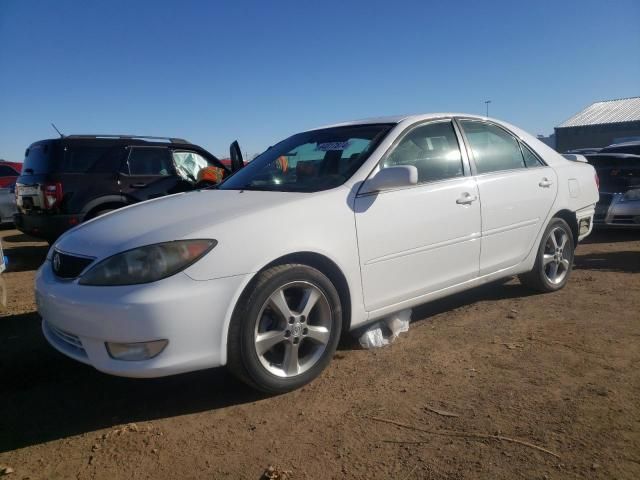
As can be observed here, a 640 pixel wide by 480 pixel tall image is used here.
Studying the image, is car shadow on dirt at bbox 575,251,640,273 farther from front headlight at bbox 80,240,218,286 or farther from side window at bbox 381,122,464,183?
→ front headlight at bbox 80,240,218,286

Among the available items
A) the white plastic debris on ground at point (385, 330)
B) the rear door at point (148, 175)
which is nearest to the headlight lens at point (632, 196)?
the white plastic debris on ground at point (385, 330)

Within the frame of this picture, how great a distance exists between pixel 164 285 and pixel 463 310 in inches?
105

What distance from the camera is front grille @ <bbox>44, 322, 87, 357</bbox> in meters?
2.67

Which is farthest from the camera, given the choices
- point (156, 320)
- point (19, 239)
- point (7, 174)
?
point (7, 174)

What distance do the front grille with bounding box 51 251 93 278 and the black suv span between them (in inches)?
149

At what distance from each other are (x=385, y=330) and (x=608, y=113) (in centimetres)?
4204

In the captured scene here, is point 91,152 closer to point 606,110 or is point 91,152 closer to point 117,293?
point 117,293

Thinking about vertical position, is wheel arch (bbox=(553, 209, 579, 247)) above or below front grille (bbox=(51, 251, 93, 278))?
below

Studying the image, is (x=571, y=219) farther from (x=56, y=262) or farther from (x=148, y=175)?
(x=148, y=175)

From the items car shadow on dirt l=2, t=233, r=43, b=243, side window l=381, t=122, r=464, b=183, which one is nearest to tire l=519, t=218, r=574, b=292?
side window l=381, t=122, r=464, b=183

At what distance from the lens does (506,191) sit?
13.0 ft

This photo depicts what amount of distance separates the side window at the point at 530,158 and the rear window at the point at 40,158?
5.72 meters

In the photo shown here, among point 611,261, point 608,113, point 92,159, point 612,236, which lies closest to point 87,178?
point 92,159

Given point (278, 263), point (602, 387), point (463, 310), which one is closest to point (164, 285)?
point (278, 263)
